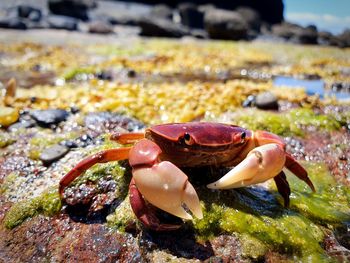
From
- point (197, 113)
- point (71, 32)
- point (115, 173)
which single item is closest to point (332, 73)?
point (197, 113)

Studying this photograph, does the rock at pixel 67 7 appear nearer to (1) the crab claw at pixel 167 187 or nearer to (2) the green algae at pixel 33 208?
(2) the green algae at pixel 33 208

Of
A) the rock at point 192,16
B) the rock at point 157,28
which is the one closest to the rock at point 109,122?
the rock at point 157,28

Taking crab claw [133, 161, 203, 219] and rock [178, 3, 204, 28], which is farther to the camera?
rock [178, 3, 204, 28]

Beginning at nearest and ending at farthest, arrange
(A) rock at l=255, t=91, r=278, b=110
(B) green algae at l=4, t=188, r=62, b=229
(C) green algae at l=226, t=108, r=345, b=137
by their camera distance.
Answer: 1. (B) green algae at l=4, t=188, r=62, b=229
2. (C) green algae at l=226, t=108, r=345, b=137
3. (A) rock at l=255, t=91, r=278, b=110

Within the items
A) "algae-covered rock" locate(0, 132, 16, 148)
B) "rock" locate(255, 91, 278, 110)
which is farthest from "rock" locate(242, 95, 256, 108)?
"algae-covered rock" locate(0, 132, 16, 148)

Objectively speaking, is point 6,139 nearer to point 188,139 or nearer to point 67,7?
point 188,139

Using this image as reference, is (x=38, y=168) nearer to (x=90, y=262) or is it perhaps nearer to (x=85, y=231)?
(x=85, y=231)

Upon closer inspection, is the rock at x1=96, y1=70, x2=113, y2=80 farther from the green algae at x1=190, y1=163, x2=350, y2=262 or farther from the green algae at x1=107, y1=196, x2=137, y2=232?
the green algae at x1=107, y1=196, x2=137, y2=232

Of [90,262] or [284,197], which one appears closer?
[90,262]
